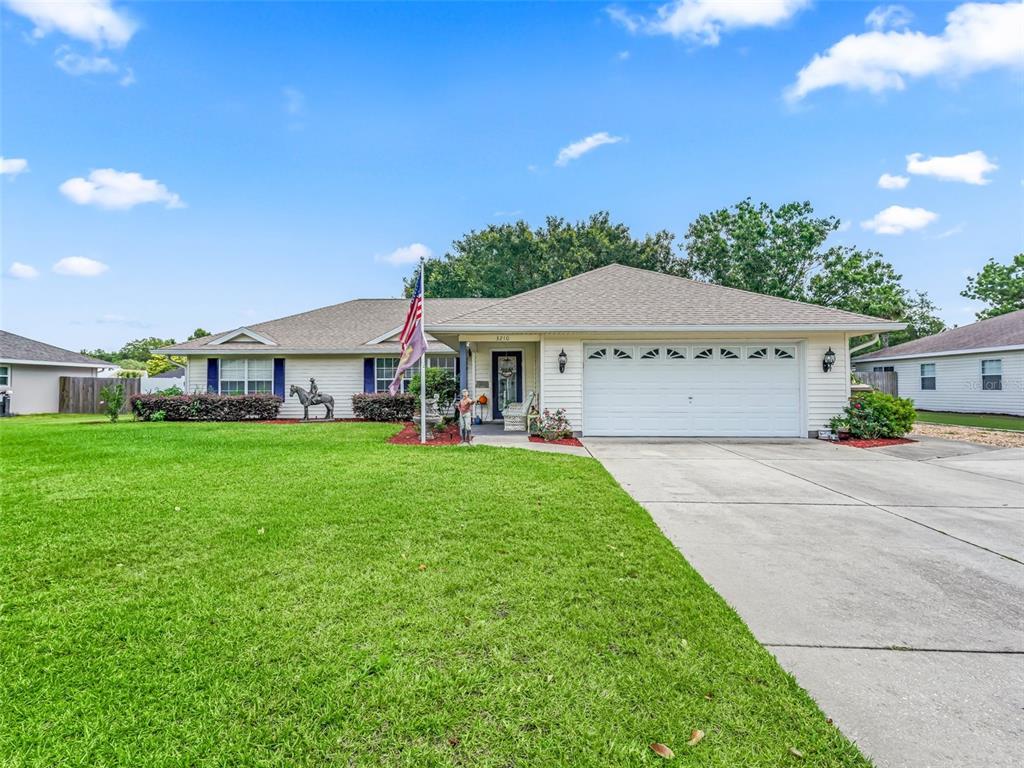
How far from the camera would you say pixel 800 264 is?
88.4ft

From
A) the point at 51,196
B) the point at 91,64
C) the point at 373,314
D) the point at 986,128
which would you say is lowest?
the point at 373,314

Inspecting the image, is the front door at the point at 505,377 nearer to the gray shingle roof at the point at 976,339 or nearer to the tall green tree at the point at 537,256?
the tall green tree at the point at 537,256

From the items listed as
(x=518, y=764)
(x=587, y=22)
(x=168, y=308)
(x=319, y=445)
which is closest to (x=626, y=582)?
(x=518, y=764)

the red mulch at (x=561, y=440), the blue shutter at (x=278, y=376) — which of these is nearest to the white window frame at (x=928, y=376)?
the red mulch at (x=561, y=440)

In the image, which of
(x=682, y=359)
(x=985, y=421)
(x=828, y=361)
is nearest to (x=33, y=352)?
(x=682, y=359)

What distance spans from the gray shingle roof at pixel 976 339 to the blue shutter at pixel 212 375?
27.5 m

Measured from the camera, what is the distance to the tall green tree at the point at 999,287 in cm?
3366

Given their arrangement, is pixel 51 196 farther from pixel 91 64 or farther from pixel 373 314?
pixel 373 314

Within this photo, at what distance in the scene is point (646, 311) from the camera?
1126 centimetres

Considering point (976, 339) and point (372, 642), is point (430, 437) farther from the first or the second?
point (976, 339)

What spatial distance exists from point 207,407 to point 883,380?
27829 mm

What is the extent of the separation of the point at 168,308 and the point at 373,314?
1071 centimetres

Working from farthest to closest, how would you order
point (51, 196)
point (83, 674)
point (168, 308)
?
point (168, 308), point (51, 196), point (83, 674)

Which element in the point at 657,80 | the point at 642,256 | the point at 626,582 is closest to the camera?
the point at 626,582
